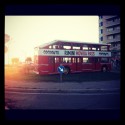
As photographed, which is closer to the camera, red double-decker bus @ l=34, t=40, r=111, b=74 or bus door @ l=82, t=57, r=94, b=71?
red double-decker bus @ l=34, t=40, r=111, b=74

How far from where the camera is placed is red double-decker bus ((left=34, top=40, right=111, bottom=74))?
18312 mm

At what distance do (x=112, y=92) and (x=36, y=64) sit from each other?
9.08m

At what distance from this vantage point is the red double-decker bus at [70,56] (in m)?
18.3

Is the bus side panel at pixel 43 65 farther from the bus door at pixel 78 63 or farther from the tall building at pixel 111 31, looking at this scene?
the tall building at pixel 111 31

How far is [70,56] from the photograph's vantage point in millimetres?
19422

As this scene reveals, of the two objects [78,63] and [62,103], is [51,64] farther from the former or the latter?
[62,103]

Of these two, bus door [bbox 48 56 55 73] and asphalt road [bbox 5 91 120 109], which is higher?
bus door [bbox 48 56 55 73]

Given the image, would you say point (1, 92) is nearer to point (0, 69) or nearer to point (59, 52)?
point (0, 69)

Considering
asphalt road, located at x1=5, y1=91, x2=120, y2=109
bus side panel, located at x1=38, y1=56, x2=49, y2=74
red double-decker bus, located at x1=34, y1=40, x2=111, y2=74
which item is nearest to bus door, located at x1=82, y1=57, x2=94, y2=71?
red double-decker bus, located at x1=34, y1=40, x2=111, y2=74

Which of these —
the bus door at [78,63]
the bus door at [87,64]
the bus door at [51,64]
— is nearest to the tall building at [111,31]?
the bus door at [87,64]

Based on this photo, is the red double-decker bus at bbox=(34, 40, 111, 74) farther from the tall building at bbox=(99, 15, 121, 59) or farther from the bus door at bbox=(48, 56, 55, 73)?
the tall building at bbox=(99, 15, 121, 59)

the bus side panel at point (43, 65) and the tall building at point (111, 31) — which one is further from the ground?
the tall building at point (111, 31)

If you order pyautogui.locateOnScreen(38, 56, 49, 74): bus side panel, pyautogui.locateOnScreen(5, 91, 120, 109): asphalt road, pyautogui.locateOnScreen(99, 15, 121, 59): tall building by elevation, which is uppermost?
pyautogui.locateOnScreen(99, 15, 121, 59): tall building
